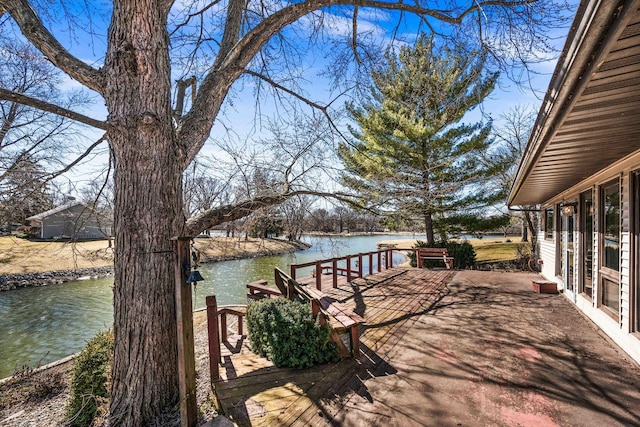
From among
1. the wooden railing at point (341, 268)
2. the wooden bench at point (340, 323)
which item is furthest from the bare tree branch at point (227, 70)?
the wooden railing at point (341, 268)

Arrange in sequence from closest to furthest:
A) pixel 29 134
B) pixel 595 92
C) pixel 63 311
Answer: pixel 595 92 < pixel 29 134 < pixel 63 311

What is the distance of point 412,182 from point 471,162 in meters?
8.81

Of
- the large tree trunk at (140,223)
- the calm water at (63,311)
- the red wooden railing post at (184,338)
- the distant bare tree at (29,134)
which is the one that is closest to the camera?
the red wooden railing post at (184,338)

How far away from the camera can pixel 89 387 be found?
10.9 feet

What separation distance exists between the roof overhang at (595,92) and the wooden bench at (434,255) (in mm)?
7145

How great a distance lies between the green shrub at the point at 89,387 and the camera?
3.26m

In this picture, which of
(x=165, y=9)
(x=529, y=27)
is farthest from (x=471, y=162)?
(x=165, y=9)

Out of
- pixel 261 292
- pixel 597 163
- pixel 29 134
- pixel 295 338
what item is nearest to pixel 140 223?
pixel 295 338

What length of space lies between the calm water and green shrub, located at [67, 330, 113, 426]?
2148mm

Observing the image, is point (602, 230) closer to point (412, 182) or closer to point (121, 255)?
point (412, 182)

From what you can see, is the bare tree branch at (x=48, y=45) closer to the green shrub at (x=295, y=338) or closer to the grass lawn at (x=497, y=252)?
the green shrub at (x=295, y=338)

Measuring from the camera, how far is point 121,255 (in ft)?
9.70

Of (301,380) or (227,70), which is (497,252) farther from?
(227,70)

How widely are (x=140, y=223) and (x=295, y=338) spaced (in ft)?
6.67
